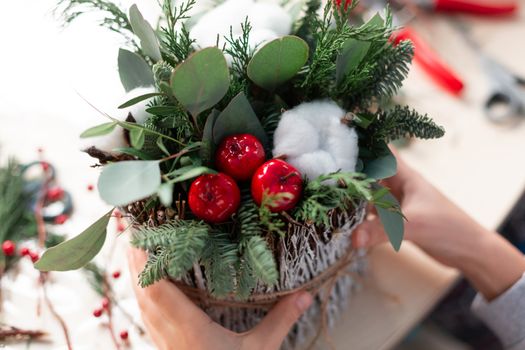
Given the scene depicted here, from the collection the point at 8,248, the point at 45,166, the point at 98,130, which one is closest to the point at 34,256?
the point at 8,248

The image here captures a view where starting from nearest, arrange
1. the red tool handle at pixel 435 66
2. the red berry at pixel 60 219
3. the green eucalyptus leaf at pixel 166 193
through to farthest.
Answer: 1. the green eucalyptus leaf at pixel 166 193
2. the red berry at pixel 60 219
3. the red tool handle at pixel 435 66

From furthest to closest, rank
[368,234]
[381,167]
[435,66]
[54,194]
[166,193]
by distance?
[435,66] → [54,194] → [368,234] → [381,167] → [166,193]

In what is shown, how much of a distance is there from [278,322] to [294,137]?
7.3 inches

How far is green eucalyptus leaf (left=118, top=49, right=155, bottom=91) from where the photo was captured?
455mm

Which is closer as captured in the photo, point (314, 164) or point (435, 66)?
point (314, 164)

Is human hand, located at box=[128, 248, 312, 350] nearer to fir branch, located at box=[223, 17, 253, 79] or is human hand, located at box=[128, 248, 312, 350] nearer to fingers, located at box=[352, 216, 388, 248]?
fingers, located at box=[352, 216, 388, 248]

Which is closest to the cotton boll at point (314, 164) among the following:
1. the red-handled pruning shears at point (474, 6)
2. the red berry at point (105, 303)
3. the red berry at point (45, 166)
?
the red berry at point (105, 303)

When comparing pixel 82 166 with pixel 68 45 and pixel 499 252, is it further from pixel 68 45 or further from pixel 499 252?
pixel 499 252

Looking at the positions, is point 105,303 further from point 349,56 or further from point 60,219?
point 349,56

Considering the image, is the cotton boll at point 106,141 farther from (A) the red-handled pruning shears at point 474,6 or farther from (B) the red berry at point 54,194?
(A) the red-handled pruning shears at point 474,6

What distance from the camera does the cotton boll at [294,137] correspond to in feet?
1.37

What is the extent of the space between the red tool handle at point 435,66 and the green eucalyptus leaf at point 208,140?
459 millimetres

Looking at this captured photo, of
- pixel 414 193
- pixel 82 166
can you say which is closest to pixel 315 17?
pixel 414 193

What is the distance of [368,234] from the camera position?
0.56 meters
